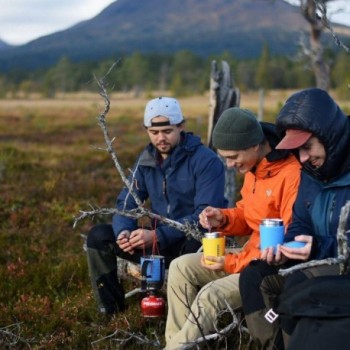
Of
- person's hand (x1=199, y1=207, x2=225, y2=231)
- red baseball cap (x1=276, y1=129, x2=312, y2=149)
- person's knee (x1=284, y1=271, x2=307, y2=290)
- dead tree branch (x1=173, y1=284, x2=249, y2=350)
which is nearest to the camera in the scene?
person's knee (x1=284, y1=271, x2=307, y2=290)

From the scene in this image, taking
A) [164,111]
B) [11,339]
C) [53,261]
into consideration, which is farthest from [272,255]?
[53,261]

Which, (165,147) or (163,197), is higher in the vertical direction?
(165,147)

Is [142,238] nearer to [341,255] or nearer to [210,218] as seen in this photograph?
[210,218]

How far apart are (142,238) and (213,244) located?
112 centimetres

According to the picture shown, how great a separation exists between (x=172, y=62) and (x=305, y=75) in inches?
2303

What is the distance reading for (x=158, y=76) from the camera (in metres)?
142

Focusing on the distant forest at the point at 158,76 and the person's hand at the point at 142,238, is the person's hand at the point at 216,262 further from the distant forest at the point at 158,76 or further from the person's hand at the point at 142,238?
the distant forest at the point at 158,76

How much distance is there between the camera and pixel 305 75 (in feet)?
287

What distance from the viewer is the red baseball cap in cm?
454

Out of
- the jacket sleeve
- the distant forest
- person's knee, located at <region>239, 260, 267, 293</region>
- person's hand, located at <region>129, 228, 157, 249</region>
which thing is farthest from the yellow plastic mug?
the distant forest

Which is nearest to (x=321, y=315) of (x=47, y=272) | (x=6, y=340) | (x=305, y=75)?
(x=6, y=340)

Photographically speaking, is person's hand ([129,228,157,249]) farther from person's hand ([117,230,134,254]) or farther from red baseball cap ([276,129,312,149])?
red baseball cap ([276,129,312,149])

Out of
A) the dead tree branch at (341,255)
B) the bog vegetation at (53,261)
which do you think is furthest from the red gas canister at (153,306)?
the dead tree branch at (341,255)

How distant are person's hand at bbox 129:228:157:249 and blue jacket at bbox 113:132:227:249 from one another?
0.05 m
